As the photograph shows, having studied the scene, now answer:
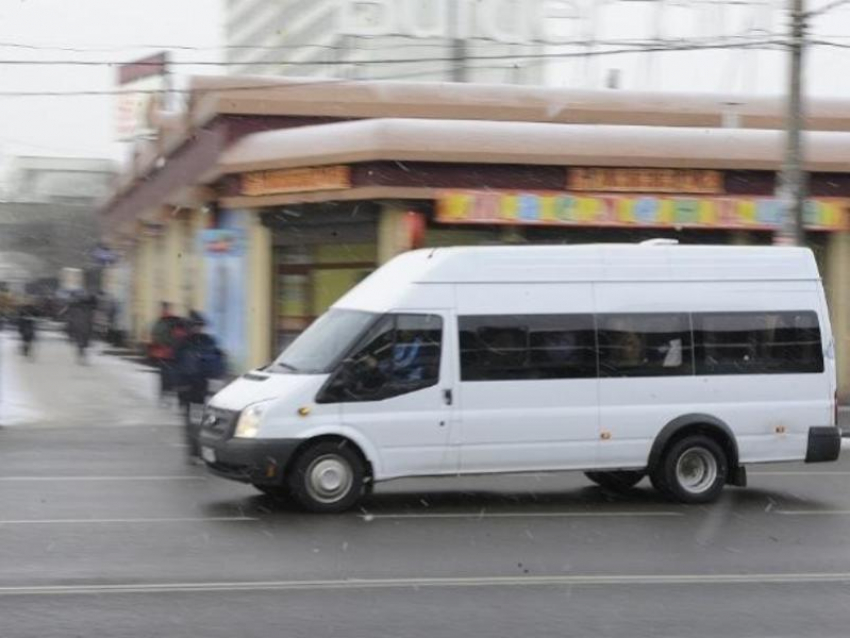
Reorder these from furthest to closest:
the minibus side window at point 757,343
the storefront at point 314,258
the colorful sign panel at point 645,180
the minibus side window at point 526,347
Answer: the storefront at point 314,258, the colorful sign panel at point 645,180, the minibus side window at point 757,343, the minibus side window at point 526,347

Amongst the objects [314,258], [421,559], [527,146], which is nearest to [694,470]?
[421,559]

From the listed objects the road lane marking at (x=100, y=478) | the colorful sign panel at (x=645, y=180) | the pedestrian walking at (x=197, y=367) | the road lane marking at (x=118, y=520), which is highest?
the colorful sign panel at (x=645, y=180)

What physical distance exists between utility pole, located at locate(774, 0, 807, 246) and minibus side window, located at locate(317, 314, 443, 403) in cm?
925

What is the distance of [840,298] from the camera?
24.5 meters

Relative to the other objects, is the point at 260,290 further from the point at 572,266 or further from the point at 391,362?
the point at 391,362

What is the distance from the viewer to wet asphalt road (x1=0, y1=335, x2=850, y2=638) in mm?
7500

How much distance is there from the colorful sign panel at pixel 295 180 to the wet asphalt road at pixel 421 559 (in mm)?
8733

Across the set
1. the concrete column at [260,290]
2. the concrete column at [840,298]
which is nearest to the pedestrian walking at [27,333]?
the concrete column at [260,290]

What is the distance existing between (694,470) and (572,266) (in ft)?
7.45

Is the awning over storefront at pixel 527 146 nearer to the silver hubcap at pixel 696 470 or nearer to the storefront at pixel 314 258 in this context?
the storefront at pixel 314 258

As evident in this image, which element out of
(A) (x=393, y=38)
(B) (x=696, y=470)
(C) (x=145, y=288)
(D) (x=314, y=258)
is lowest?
(B) (x=696, y=470)

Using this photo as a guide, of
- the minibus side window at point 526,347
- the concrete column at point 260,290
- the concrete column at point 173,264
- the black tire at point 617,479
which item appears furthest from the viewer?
the concrete column at point 173,264

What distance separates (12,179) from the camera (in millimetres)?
76875

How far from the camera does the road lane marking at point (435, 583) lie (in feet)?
27.0
